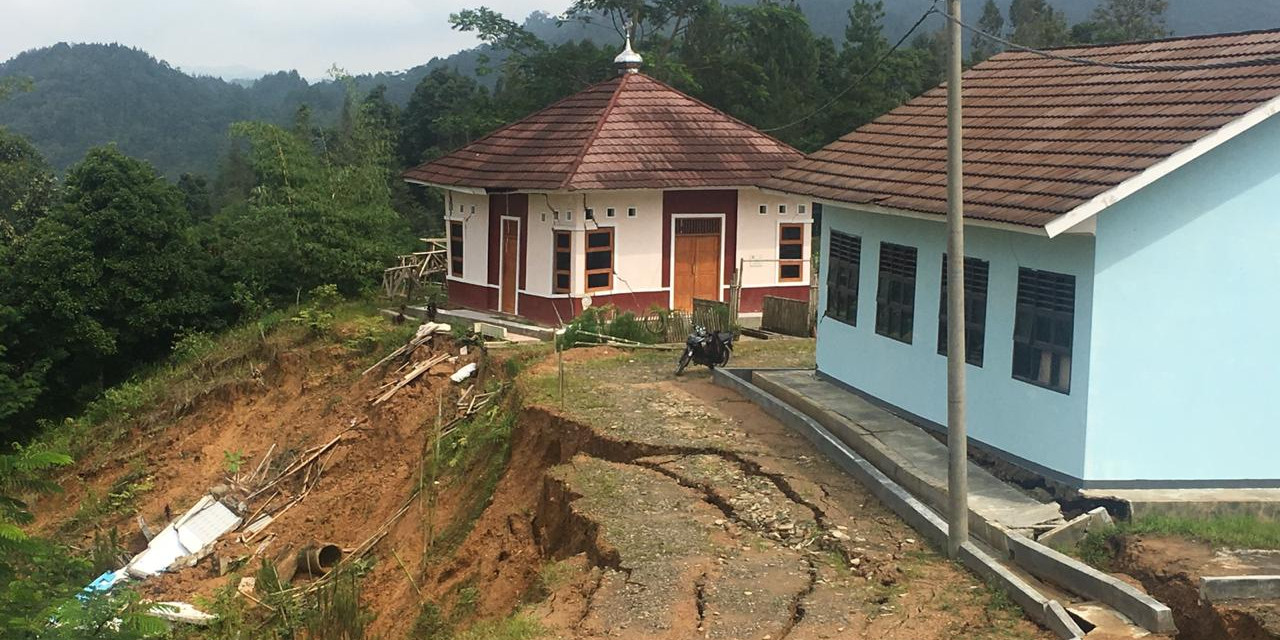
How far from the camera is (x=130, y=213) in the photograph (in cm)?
2666

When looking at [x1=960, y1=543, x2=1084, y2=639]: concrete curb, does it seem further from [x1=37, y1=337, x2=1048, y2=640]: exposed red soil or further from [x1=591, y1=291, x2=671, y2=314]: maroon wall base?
[x1=591, y1=291, x2=671, y2=314]: maroon wall base

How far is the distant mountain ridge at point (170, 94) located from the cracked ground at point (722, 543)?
66.5 metres

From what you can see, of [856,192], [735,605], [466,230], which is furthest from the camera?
[466,230]

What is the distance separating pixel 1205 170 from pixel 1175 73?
6.05ft

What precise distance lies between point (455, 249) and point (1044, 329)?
51.6 ft

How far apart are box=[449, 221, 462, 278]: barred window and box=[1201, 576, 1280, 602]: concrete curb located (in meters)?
18.5

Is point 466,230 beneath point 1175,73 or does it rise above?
beneath

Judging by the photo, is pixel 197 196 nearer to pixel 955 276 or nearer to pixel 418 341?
pixel 418 341

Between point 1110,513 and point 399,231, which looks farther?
point 399,231

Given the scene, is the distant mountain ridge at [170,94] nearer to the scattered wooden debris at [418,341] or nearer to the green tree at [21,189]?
the green tree at [21,189]

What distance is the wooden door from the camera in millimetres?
24406

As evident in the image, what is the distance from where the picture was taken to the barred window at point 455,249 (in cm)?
2597

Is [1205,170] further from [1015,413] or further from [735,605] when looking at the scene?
[735,605]

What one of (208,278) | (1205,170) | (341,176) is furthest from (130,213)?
(1205,170)
